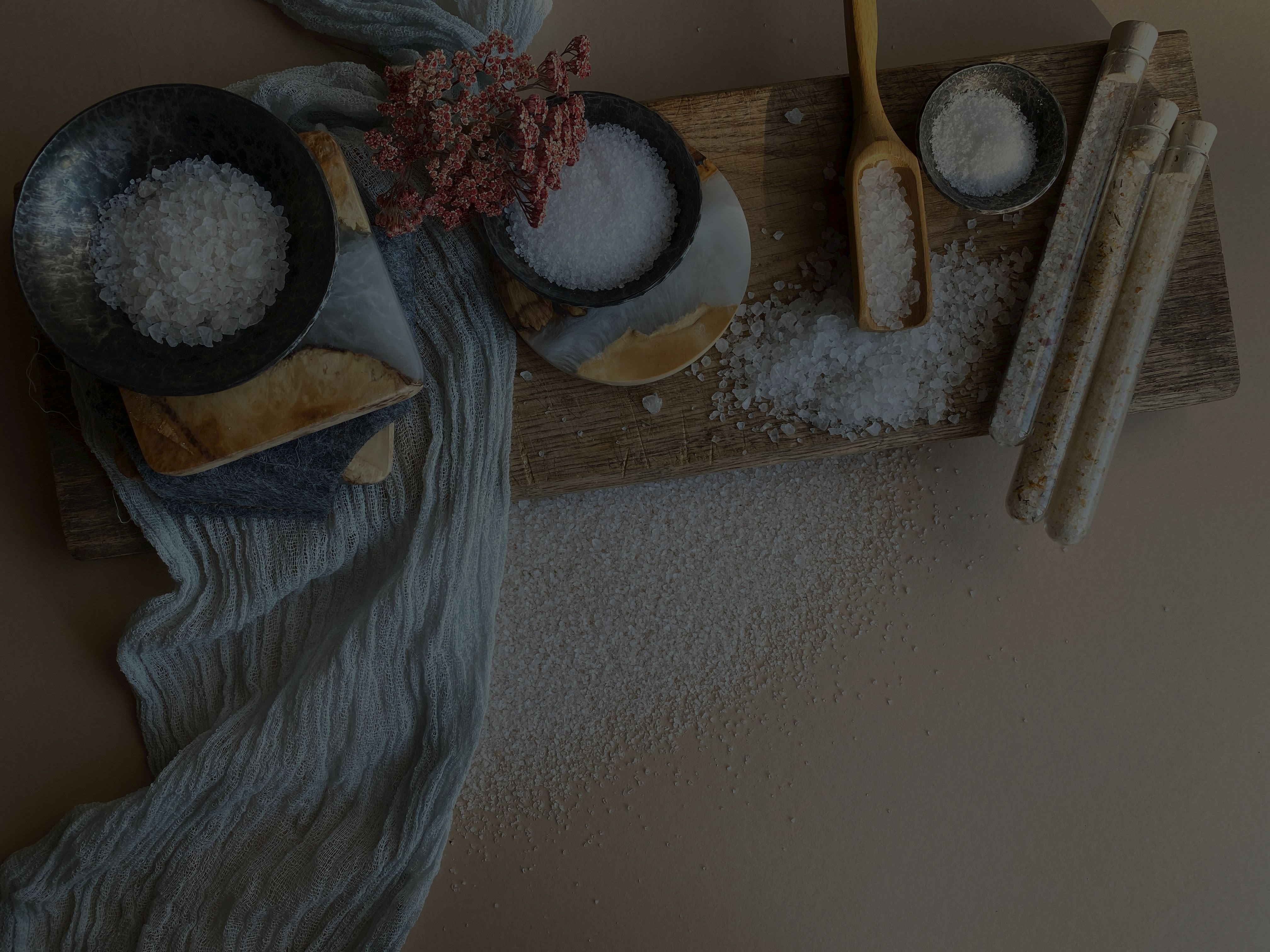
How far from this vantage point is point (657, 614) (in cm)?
118

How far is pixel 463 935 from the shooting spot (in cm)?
115

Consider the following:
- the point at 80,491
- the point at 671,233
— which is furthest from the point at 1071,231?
the point at 80,491

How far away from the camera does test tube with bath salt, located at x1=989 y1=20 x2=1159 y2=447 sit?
1.06m

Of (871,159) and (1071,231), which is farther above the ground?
(871,159)

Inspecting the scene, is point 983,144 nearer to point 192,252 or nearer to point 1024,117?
point 1024,117

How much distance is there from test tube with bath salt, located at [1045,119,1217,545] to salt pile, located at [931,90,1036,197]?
0.53 ft

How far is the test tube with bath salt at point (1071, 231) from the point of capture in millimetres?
1056

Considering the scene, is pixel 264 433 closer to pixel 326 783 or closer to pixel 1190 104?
pixel 326 783

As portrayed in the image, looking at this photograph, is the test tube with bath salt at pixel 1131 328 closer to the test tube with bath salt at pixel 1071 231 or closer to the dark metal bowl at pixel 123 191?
the test tube with bath salt at pixel 1071 231

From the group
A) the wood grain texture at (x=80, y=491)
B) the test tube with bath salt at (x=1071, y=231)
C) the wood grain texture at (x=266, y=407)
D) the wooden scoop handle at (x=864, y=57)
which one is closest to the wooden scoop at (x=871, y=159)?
the wooden scoop handle at (x=864, y=57)

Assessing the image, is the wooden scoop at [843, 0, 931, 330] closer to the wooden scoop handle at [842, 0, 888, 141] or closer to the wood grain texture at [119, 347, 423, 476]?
the wooden scoop handle at [842, 0, 888, 141]

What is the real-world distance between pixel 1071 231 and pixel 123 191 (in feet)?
3.53

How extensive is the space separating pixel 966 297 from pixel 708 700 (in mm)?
636

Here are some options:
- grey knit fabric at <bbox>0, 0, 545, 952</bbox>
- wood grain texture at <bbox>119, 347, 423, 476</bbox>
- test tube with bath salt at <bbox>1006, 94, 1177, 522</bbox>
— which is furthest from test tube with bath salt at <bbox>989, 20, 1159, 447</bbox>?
wood grain texture at <bbox>119, 347, 423, 476</bbox>
